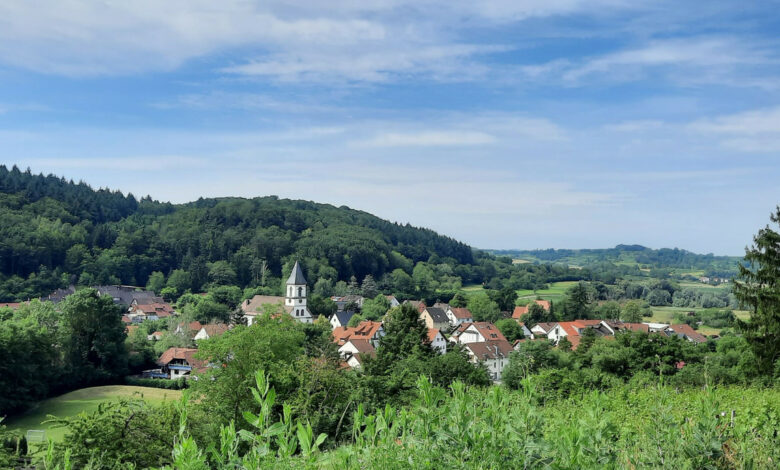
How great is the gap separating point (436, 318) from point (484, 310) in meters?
10.1

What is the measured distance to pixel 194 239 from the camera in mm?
119500

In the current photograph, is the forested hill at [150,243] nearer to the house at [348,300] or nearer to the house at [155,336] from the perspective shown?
the house at [348,300]

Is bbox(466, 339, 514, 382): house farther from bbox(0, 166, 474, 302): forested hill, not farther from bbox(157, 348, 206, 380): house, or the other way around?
bbox(0, 166, 474, 302): forested hill

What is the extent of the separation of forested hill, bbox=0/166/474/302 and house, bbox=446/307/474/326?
133 feet

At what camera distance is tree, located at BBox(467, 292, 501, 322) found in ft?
257

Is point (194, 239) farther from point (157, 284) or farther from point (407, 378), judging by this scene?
point (407, 378)

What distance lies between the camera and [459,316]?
77688 millimetres

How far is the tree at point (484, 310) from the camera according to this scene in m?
78.2

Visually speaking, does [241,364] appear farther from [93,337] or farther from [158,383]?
[93,337]

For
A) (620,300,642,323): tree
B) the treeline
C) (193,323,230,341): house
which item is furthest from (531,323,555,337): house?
the treeline

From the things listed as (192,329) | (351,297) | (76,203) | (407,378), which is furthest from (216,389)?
(76,203)

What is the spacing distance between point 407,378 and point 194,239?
109840mm

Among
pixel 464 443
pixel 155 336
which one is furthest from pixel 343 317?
pixel 464 443

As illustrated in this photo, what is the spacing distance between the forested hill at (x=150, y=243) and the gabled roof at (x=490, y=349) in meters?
64.3
